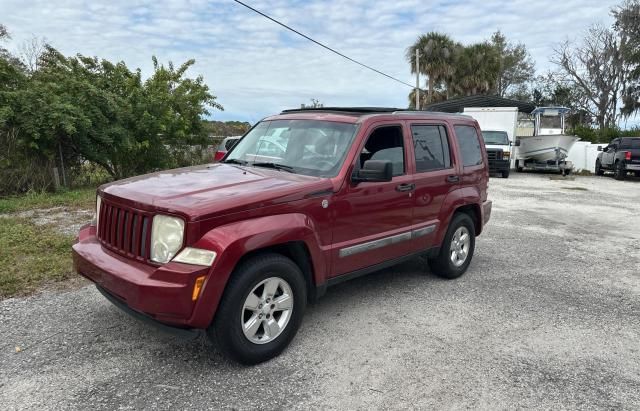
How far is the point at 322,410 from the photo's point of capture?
9.34ft

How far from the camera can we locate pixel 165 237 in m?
3.07

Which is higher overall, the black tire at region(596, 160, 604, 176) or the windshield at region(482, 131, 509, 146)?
the windshield at region(482, 131, 509, 146)

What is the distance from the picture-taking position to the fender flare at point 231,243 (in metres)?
2.96

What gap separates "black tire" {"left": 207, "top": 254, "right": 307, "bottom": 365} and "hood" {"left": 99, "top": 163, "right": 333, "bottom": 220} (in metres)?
0.42

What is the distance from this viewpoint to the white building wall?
73.2ft

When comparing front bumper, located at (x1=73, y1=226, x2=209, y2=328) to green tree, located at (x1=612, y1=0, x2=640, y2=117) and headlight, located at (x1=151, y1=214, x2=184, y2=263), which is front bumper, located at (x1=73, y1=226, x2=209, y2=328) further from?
green tree, located at (x1=612, y1=0, x2=640, y2=117)

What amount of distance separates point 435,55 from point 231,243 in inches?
1247

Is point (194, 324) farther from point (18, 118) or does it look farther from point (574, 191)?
point (574, 191)

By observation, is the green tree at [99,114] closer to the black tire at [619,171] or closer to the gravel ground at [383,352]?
the gravel ground at [383,352]

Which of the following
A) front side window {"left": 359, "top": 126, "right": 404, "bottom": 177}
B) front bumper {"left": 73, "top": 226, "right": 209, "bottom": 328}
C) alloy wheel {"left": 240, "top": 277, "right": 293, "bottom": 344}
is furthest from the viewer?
front side window {"left": 359, "top": 126, "right": 404, "bottom": 177}

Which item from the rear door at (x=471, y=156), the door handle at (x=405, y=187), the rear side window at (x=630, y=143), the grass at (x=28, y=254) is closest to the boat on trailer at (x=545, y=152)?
the rear side window at (x=630, y=143)

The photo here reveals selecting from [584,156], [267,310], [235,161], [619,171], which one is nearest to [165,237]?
[267,310]

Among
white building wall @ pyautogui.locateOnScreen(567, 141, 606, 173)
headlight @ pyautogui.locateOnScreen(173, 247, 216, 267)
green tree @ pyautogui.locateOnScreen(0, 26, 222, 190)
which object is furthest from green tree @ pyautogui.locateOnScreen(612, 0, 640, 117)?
headlight @ pyautogui.locateOnScreen(173, 247, 216, 267)

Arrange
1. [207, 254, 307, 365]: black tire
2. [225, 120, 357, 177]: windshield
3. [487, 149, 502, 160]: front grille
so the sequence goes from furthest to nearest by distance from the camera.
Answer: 1. [487, 149, 502, 160]: front grille
2. [225, 120, 357, 177]: windshield
3. [207, 254, 307, 365]: black tire
